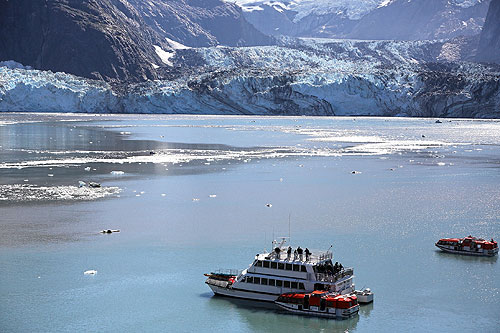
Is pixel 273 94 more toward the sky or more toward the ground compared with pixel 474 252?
more toward the sky

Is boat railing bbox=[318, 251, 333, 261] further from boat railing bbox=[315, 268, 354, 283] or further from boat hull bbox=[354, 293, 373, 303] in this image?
boat hull bbox=[354, 293, 373, 303]

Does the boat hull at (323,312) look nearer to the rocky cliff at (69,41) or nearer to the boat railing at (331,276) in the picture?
the boat railing at (331,276)

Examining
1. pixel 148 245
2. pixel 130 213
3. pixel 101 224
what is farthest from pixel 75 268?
pixel 130 213

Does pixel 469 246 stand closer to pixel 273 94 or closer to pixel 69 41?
pixel 273 94

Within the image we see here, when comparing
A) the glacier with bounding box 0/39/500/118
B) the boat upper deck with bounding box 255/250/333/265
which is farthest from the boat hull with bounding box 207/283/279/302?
the glacier with bounding box 0/39/500/118

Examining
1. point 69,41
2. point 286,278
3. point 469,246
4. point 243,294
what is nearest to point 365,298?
point 286,278
